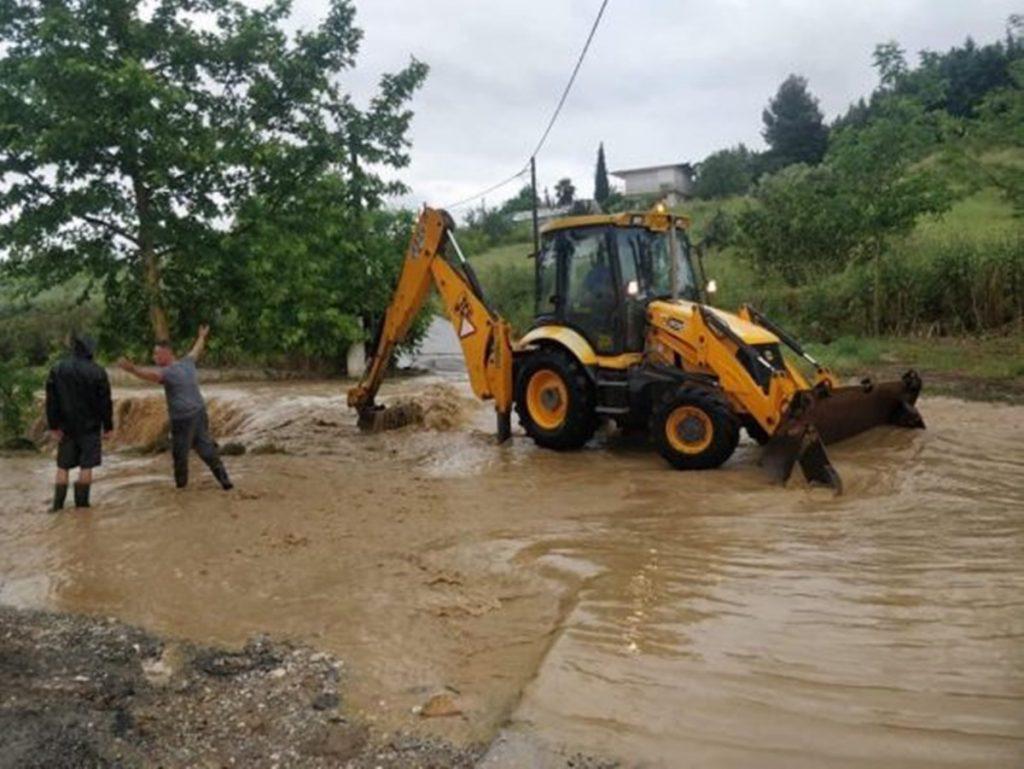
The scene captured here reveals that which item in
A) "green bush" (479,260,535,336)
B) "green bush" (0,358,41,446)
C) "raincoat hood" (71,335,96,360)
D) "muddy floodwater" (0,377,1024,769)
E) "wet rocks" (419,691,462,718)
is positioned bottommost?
"wet rocks" (419,691,462,718)

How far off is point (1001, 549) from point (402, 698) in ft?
14.2

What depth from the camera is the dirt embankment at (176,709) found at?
12.3 ft

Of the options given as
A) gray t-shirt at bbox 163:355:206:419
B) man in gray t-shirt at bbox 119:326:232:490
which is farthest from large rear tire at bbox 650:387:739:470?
gray t-shirt at bbox 163:355:206:419

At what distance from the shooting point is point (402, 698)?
171 inches

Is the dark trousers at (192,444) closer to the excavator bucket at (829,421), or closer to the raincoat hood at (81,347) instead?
the raincoat hood at (81,347)

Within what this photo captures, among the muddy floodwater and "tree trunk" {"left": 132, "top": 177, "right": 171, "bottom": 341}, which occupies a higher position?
"tree trunk" {"left": 132, "top": 177, "right": 171, "bottom": 341}

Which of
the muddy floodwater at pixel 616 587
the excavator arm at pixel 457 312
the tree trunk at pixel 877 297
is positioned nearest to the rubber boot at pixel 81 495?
the muddy floodwater at pixel 616 587

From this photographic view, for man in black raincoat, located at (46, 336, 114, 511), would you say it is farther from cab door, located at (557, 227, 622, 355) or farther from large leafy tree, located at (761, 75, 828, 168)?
large leafy tree, located at (761, 75, 828, 168)

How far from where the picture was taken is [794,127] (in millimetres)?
59812

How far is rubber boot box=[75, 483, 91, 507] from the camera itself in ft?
28.6

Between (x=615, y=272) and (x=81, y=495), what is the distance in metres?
A: 6.01

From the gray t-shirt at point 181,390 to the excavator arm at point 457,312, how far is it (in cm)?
364

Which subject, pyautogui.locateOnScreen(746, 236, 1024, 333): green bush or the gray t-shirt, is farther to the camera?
pyautogui.locateOnScreen(746, 236, 1024, 333): green bush

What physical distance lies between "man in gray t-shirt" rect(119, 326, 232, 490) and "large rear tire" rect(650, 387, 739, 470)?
4472 mm
